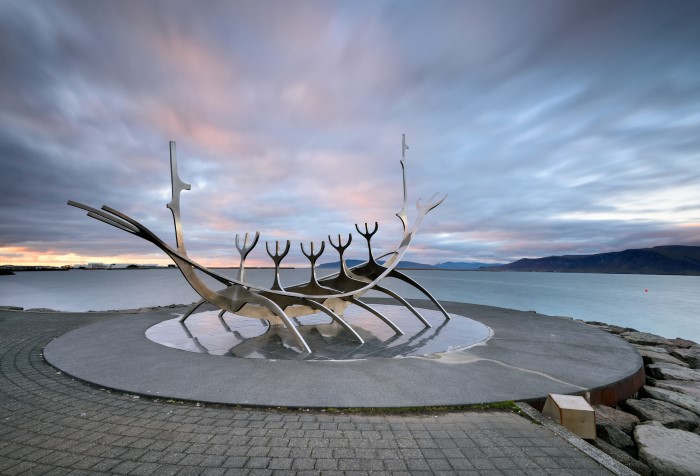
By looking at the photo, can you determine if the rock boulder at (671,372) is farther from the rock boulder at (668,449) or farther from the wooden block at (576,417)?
the wooden block at (576,417)

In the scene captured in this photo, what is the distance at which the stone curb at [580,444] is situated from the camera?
10.6 ft

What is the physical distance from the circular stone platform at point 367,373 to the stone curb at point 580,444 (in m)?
0.36

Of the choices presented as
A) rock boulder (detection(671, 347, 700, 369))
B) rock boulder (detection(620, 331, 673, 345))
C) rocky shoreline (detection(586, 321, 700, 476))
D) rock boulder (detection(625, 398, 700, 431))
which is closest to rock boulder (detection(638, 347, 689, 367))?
rocky shoreline (detection(586, 321, 700, 476))

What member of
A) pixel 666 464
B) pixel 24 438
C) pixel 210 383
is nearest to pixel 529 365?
pixel 666 464

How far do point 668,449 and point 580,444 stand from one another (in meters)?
1.57

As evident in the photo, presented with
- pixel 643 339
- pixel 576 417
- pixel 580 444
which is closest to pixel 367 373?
pixel 576 417

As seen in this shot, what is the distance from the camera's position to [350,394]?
16.0ft

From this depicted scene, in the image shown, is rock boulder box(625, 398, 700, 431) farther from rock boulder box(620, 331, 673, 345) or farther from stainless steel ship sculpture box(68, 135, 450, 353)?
rock boulder box(620, 331, 673, 345)

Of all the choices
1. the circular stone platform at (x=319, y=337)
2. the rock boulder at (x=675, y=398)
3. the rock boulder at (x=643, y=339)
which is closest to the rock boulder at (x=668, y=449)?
the rock boulder at (x=675, y=398)

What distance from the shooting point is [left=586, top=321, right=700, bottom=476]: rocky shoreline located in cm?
396

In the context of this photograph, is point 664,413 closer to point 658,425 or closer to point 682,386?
point 658,425

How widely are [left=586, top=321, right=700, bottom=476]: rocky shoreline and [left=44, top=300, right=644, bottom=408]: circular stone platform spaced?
0.30 metres

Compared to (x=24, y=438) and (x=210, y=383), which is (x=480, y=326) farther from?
(x=24, y=438)

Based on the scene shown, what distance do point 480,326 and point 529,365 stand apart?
161 inches
